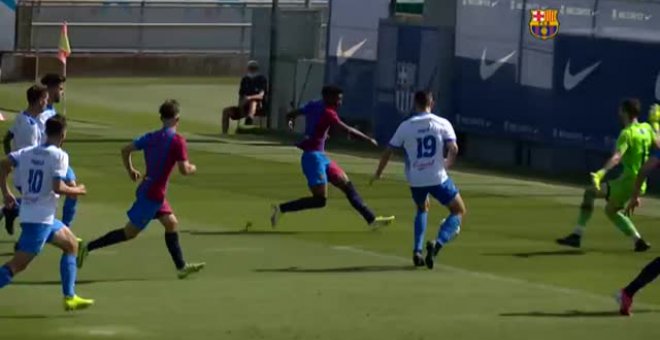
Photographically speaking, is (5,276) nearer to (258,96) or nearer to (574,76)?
(574,76)

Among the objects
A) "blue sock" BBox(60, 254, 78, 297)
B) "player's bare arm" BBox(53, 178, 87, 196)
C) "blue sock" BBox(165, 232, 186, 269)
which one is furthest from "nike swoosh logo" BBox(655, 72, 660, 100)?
"player's bare arm" BBox(53, 178, 87, 196)

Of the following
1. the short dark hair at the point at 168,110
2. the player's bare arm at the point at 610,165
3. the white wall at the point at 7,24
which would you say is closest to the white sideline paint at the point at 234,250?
the short dark hair at the point at 168,110

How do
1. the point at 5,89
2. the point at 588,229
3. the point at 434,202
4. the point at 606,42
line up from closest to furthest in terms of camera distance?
1. the point at 588,229
2. the point at 434,202
3. the point at 606,42
4. the point at 5,89

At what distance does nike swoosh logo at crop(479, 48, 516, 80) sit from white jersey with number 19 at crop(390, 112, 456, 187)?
15.7 meters

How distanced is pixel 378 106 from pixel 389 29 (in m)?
1.54

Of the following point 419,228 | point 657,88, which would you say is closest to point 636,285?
point 419,228

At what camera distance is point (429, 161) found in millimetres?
20766

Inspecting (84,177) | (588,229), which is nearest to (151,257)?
(588,229)

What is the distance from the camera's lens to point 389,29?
39156 mm

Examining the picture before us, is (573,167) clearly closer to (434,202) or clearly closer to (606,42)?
(606,42)

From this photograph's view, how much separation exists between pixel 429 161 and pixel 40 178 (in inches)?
209

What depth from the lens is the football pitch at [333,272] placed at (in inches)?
666

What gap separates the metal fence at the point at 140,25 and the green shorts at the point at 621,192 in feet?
112

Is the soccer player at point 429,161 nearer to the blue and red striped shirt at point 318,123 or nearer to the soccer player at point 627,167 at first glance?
the soccer player at point 627,167
